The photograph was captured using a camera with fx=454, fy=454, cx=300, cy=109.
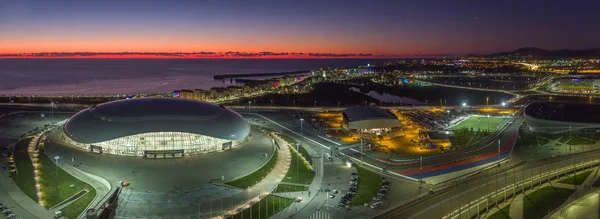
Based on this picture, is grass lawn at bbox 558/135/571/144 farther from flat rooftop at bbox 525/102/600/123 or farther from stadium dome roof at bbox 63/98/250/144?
stadium dome roof at bbox 63/98/250/144

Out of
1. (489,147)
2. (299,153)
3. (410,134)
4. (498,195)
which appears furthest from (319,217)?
(410,134)

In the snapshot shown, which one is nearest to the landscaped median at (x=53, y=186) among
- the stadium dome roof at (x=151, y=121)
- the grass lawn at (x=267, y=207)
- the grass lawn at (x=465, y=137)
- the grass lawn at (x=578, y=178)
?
the stadium dome roof at (x=151, y=121)

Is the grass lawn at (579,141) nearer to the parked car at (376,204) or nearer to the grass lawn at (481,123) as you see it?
the grass lawn at (481,123)

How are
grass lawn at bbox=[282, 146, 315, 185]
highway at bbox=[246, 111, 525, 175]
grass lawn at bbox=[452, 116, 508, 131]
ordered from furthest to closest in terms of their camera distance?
1. grass lawn at bbox=[452, 116, 508, 131]
2. highway at bbox=[246, 111, 525, 175]
3. grass lawn at bbox=[282, 146, 315, 185]

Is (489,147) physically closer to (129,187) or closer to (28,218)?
(129,187)

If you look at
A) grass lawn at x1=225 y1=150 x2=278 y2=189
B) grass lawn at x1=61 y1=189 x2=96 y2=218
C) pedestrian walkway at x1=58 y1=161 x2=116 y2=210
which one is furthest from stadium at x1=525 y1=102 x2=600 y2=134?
grass lawn at x1=61 y1=189 x2=96 y2=218

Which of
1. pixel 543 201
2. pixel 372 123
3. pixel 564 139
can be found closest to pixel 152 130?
pixel 372 123
